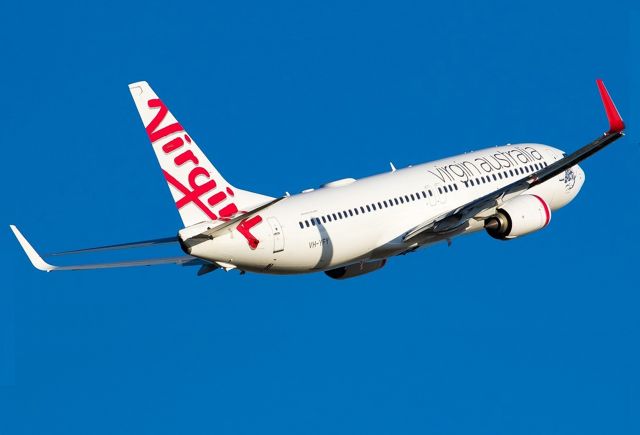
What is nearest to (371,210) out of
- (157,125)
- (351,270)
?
(351,270)

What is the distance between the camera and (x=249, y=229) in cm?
6122

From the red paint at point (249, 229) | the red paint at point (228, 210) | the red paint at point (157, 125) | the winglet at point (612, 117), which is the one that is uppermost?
the red paint at point (157, 125)

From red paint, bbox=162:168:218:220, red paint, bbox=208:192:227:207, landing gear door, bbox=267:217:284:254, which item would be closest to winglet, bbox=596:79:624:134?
landing gear door, bbox=267:217:284:254

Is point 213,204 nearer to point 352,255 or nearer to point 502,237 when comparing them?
point 352,255

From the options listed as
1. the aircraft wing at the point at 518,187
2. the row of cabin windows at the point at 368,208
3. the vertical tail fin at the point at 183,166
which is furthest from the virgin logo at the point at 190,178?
the aircraft wing at the point at 518,187

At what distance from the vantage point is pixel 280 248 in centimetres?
6241

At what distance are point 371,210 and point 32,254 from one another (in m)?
14.0

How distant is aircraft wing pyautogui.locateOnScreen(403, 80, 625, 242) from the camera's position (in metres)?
59.9

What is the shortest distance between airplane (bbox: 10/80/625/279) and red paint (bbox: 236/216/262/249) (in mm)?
48

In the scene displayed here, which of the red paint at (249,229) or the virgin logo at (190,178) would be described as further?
the red paint at (249,229)

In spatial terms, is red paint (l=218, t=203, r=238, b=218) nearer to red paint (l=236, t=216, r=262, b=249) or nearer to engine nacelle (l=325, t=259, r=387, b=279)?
red paint (l=236, t=216, r=262, b=249)

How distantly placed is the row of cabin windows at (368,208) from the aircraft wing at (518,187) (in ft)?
3.95

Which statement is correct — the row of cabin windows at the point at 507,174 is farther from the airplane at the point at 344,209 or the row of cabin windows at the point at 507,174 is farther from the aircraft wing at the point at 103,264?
the aircraft wing at the point at 103,264

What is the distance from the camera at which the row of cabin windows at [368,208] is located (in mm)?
63781
